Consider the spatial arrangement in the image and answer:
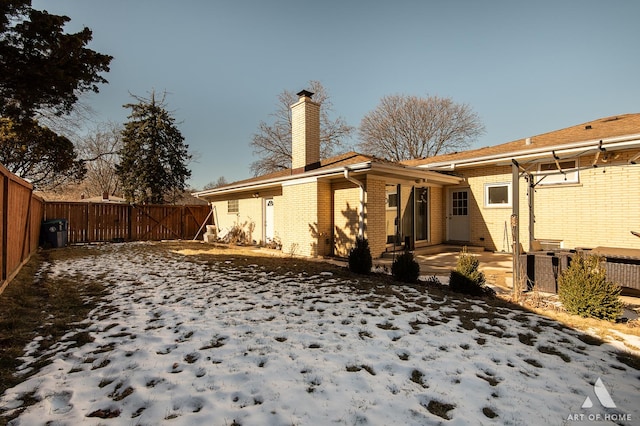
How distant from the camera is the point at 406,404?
224cm

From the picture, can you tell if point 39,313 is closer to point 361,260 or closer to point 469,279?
point 361,260

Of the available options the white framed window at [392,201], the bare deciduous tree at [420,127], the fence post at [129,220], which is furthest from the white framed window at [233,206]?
the bare deciduous tree at [420,127]

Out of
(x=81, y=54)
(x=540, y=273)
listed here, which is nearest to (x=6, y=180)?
(x=81, y=54)

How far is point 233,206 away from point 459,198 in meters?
10.6

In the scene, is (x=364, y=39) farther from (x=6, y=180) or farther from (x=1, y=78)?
(x=6, y=180)

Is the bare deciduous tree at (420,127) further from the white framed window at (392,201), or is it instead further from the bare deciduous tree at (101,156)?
the bare deciduous tree at (101,156)

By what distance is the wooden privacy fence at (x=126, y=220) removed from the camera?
14.0 metres

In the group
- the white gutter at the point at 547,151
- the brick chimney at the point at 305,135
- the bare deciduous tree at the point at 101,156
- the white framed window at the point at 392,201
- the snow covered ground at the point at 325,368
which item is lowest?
the snow covered ground at the point at 325,368

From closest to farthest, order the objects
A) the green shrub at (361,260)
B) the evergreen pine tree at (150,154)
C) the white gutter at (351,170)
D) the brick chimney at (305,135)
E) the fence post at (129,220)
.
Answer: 1. the green shrub at (361,260)
2. the white gutter at (351,170)
3. the brick chimney at (305,135)
4. the fence post at (129,220)
5. the evergreen pine tree at (150,154)

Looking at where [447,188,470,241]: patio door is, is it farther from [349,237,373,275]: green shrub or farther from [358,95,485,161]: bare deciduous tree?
[358,95,485,161]: bare deciduous tree

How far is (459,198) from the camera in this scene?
11.1 meters

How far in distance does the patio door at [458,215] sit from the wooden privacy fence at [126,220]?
13117 mm

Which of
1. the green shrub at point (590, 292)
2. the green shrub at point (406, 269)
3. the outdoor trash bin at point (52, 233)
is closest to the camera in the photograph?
the green shrub at point (590, 292)

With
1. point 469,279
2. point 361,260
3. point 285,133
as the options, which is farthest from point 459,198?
point 285,133
